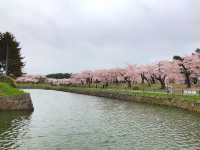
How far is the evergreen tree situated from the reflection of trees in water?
39685 mm

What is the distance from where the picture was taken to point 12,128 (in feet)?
85.3

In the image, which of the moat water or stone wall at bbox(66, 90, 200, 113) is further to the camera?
stone wall at bbox(66, 90, 200, 113)

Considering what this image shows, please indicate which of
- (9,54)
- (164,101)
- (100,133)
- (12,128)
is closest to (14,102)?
(12,128)

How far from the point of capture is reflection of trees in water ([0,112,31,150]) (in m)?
20.4

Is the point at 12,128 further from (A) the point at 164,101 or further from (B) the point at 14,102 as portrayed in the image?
(A) the point at 164,101

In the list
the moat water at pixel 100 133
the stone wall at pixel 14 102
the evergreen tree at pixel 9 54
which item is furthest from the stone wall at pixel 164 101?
the evergreen tree at pixel 9 54

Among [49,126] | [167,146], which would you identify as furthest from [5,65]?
[167,146]

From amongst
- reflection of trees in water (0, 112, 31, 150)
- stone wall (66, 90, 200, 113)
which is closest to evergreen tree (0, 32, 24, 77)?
stone wall (66, 90, 200, 113)

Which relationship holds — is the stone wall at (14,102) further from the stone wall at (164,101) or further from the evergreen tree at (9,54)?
the evergreen tree at (9,54)

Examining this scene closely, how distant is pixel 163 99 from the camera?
49406mm

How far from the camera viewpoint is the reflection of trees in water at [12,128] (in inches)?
803

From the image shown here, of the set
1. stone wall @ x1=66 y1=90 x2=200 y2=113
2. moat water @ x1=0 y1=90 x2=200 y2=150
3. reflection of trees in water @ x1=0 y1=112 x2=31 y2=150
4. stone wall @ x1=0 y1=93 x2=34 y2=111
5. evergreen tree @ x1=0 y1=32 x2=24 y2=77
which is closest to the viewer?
moat water @ x1=0 y1=90 x2=200 y2=150

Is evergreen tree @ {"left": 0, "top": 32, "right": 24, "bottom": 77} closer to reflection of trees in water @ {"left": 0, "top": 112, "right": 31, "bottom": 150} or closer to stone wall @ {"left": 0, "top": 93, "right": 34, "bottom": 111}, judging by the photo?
stone wall @ {"left": 0, "top": 93, "right": 34, "bottom": 111}

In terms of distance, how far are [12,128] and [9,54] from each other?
4869 centimetres
